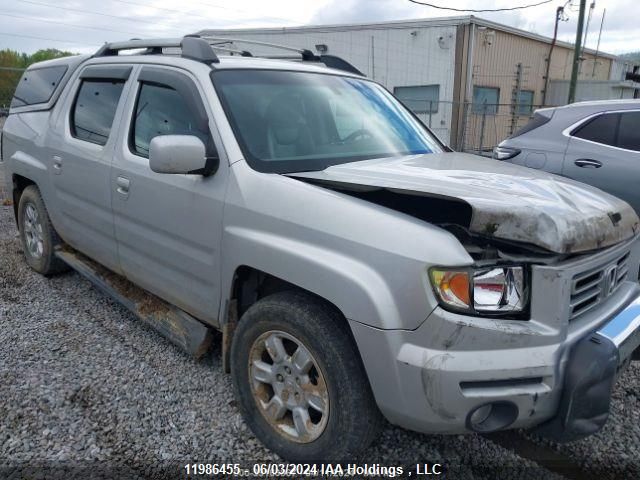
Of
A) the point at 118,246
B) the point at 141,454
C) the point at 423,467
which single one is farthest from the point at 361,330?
the point at 118,246

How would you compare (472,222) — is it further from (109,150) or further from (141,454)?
(109,150)

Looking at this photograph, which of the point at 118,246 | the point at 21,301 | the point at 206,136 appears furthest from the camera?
the point at 21,301

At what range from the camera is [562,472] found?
2.56 metres

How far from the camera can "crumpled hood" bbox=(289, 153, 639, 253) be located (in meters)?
2.05

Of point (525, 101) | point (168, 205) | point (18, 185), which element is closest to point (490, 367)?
point (168, 205)

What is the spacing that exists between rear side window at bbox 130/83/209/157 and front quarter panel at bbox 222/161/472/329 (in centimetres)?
71

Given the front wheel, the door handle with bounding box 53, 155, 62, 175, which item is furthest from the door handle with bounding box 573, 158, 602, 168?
the door handle with bounding box 53, 155, 62, 175

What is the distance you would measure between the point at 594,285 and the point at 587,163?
3.52 meters

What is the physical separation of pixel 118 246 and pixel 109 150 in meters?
0.64

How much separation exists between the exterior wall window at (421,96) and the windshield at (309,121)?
47.8ft

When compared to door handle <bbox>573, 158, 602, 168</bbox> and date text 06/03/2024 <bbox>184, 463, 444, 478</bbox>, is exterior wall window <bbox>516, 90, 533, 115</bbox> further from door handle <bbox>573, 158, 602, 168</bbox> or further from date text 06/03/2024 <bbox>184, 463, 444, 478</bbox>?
date text 06/03/2024 <bbox>184, 463, 444, 478</bbox>

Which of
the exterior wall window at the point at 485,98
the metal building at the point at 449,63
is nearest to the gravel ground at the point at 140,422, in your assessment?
the metal building at the point at 449,63

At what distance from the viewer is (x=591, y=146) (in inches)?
213

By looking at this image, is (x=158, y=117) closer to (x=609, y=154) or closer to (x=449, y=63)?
(x=609, y=154)
